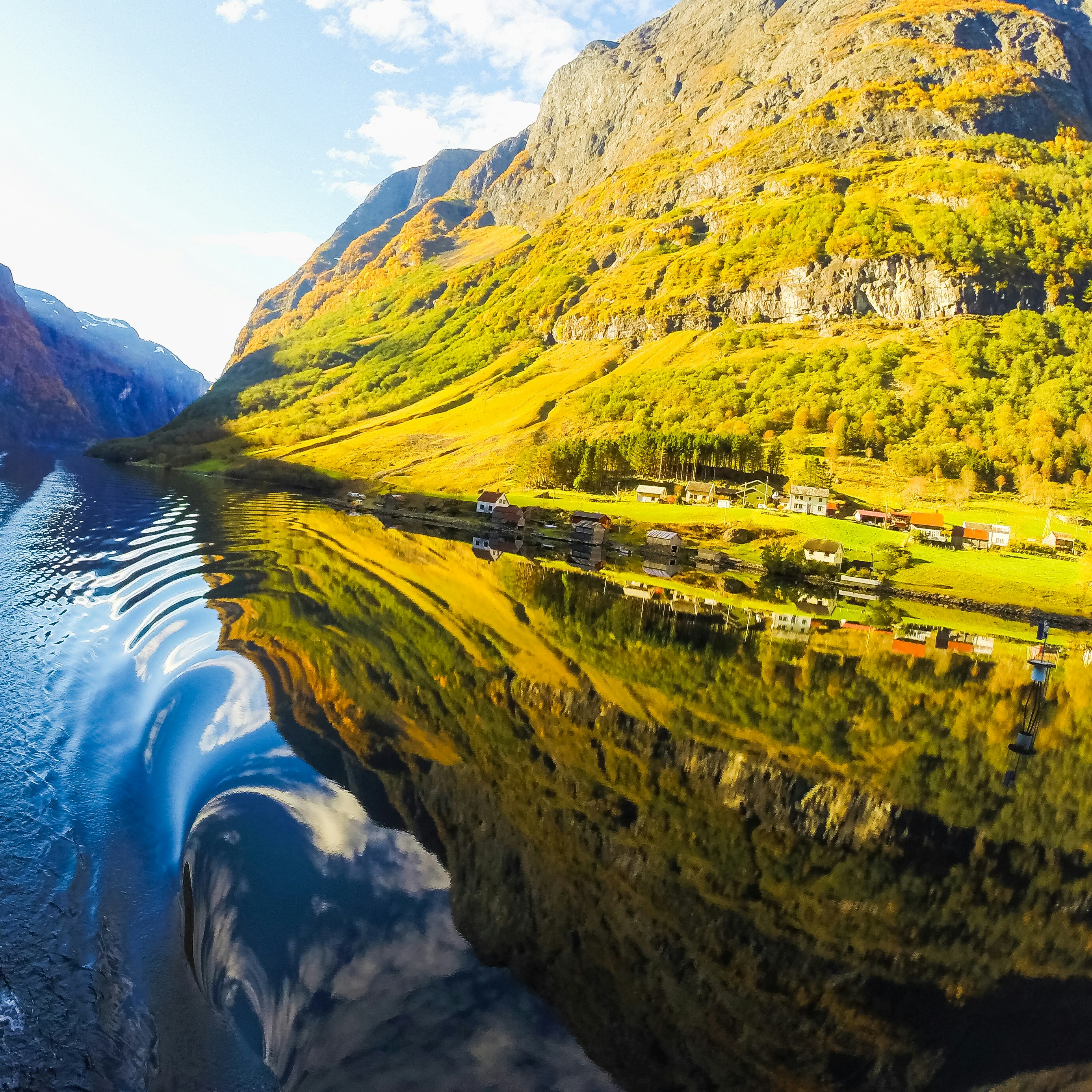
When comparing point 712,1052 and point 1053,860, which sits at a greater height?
point 712,1052

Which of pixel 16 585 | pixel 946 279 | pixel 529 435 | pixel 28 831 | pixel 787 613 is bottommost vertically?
pixel 787 613

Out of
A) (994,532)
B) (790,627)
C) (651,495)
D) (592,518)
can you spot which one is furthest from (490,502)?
(994,532)

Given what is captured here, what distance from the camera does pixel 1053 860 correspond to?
13984 mm

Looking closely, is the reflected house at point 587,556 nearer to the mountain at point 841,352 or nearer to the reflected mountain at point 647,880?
the mountain at point 841,352

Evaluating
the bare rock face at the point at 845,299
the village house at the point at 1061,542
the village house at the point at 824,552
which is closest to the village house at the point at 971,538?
the village house at the point at 1061,542

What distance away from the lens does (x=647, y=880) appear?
10.7 m

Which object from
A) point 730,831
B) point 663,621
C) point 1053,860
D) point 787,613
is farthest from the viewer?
point 787,613

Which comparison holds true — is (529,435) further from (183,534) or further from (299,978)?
(299,978)

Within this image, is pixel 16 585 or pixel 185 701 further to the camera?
pixel 16 585

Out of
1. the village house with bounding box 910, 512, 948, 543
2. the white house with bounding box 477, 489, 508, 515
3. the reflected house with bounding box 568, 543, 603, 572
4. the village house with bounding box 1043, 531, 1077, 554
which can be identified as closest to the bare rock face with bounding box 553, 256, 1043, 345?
the village house with bounding box 1043, 531, 1077, 554

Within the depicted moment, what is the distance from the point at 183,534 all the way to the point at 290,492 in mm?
65808

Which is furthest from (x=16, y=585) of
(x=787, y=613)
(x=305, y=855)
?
(x=787, y=613)

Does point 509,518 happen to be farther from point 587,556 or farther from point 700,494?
point 700,494

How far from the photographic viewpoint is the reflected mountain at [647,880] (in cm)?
772
